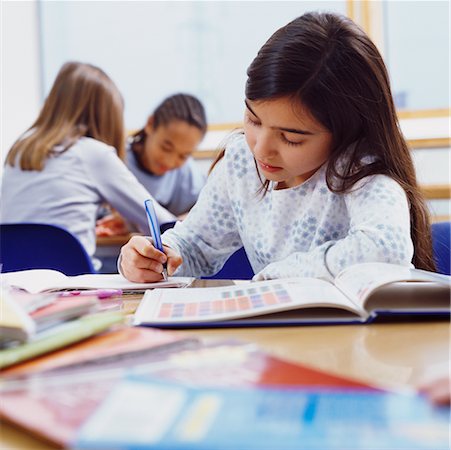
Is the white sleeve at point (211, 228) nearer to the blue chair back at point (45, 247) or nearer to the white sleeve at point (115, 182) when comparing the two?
the blue chair back at point (45, 247)

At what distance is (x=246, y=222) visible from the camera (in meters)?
1.41

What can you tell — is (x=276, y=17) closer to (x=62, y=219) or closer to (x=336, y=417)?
(x=62, y=219)

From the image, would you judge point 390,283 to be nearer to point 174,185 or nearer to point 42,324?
point 42,324

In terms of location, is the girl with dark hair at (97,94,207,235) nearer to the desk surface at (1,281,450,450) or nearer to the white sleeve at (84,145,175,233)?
the white sleeve at (84,145,175,233)

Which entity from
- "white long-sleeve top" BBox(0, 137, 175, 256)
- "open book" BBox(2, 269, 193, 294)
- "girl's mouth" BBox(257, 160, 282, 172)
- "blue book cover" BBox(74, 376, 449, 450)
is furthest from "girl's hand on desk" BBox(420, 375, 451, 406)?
"white long-sleeve top" BBox(0, 137, 175, 256)

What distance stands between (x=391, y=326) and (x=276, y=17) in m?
3.02

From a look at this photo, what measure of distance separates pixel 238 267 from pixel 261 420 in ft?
3.95

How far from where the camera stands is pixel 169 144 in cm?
271

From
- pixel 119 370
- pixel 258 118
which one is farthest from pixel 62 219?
pixel 119 370

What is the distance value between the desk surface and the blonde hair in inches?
65.4

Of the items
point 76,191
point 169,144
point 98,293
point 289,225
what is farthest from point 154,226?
point 169,144

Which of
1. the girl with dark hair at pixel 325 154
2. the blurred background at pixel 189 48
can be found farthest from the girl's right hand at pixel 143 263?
the blurred background at pixel 189 48

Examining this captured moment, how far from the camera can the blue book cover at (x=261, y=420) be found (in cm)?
36

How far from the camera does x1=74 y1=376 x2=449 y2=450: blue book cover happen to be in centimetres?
36
